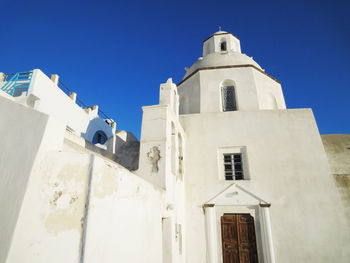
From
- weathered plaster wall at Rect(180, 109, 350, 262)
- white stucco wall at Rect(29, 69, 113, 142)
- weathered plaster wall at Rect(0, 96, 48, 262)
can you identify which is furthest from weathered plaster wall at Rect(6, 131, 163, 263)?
white stucco wall at Rect(29, 69, 113, 142)

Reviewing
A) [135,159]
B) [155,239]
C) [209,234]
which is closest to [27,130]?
[155,239]

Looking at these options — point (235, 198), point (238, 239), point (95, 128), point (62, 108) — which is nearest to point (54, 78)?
point (62, 108)

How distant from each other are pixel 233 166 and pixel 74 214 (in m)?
7.01

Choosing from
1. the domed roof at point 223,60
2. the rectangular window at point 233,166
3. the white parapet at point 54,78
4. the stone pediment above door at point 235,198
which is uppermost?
the domed roof at point 223,60

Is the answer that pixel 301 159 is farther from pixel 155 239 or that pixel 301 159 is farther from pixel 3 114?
pixel 3 114

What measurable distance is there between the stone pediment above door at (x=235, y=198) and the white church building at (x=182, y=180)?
0.04 meters

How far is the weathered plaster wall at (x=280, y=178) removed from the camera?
7305 mm

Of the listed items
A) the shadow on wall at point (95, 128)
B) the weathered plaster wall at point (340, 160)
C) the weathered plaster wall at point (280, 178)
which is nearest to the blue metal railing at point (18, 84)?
the shadow on wall at point (95, 128)

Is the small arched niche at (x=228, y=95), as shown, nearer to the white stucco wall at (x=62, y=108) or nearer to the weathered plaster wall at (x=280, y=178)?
the weathered plaster wall at (x=280, y=178)

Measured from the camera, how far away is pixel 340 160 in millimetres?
8648

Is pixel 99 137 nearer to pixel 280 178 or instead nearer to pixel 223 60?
pixel 223 60

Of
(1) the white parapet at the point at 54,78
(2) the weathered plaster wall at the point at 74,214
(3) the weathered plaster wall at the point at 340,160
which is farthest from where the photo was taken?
(1) the white parapet at the point at 54,78

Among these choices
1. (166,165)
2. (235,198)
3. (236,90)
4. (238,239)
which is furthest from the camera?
(236,90)

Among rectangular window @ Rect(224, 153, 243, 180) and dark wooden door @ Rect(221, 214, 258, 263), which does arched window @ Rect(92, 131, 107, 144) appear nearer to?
rectangular window @ Rect(224, 153, 243, 180)
